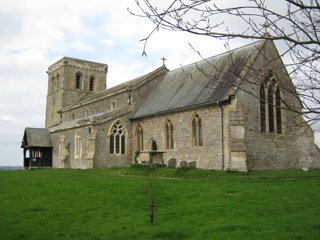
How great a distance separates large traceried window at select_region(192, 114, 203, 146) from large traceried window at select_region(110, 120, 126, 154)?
8.12 metres

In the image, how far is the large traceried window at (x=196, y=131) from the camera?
28.0 metres

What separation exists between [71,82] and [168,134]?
27.1m

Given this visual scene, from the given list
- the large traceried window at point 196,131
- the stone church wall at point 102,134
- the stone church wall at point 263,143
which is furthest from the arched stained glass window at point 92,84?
the stone church wall at point 263,143

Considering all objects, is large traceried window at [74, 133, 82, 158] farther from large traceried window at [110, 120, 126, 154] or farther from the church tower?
the church tower

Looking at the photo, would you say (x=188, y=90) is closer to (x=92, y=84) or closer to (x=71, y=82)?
(x=71, y=82)

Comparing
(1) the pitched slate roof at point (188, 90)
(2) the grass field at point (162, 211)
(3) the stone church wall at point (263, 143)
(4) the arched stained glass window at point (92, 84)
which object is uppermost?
(4) the arched stained glass window at point (92, 84)

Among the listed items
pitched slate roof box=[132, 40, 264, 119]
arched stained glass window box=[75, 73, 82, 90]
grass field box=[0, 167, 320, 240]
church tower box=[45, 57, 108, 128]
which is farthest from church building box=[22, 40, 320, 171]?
arched stained glass window box=[75, 73, 82, 90]

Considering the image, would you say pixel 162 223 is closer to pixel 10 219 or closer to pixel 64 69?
pixel 10 219

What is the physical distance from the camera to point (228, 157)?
2517 cm

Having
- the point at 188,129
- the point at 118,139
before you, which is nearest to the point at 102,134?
the point at 118,139

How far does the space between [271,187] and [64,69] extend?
42188 millimetres

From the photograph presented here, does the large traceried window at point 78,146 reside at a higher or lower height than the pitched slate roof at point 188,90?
lower

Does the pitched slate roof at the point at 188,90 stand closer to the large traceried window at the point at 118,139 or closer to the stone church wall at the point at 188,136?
the stone church wall at the point at 188,136

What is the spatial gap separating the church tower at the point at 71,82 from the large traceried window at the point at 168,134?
2526 cm
